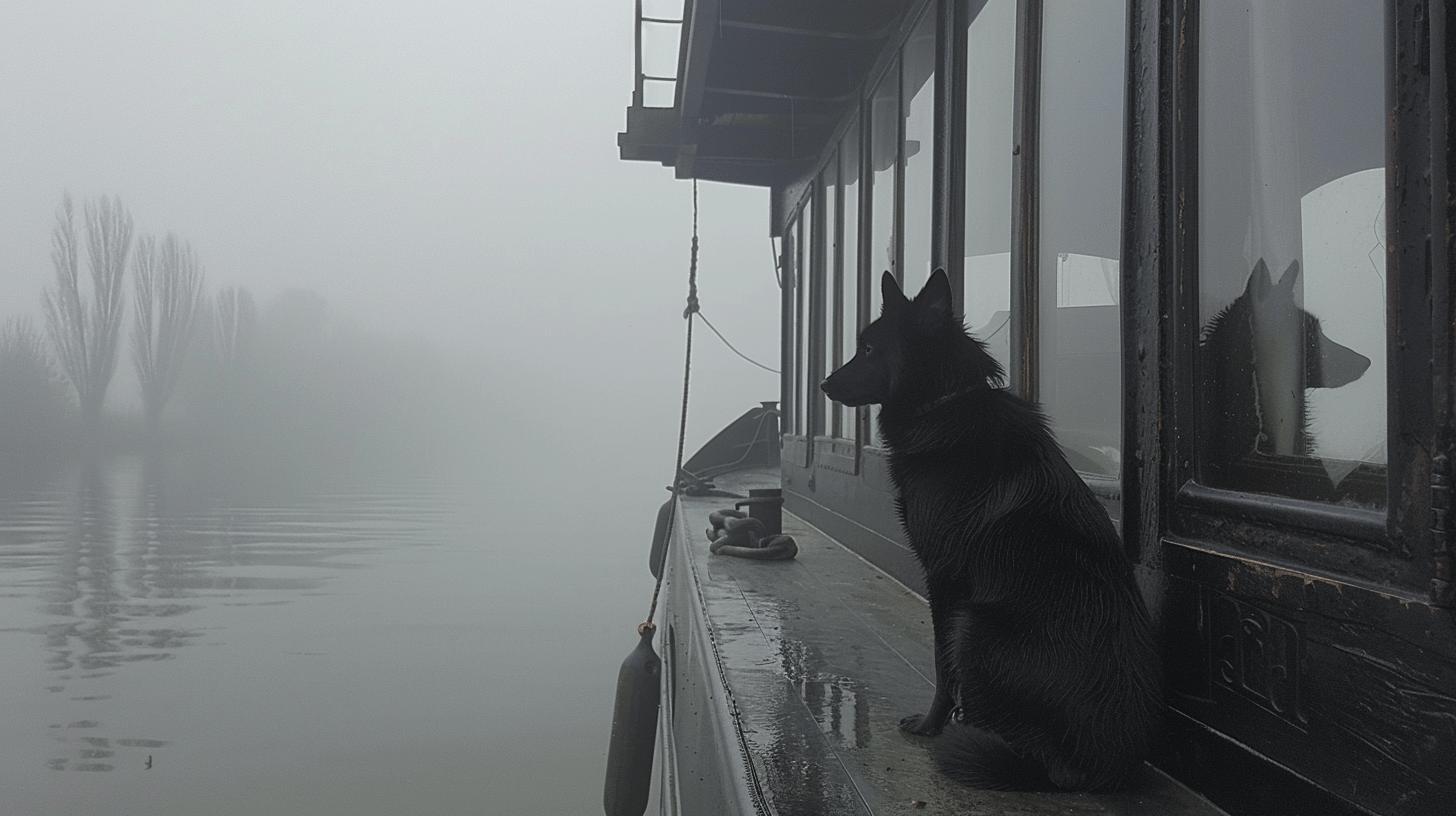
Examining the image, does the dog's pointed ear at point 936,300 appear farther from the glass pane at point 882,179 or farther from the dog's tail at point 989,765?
the glass pane at point 882,179

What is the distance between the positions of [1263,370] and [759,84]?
234 inches

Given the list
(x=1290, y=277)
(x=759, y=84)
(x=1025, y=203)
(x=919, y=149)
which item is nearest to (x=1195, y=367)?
(x=1290, y=277)

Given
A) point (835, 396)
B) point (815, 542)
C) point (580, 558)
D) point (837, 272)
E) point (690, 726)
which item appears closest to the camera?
point (835, 396)

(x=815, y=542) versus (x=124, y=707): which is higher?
(x=815, y=542)

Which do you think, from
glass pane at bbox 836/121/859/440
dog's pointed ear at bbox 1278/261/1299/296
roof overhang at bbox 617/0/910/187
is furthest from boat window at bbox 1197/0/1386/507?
glass pane at bbox 836/121/859/440

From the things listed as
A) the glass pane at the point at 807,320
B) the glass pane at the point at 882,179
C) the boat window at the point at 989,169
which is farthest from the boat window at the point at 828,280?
the boat window at the point at 989,169

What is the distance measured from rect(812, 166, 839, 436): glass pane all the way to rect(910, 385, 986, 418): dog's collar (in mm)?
5178

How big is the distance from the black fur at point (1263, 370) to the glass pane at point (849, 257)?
4.60m

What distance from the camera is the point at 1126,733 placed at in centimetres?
192

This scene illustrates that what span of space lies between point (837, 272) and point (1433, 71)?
6.23 m

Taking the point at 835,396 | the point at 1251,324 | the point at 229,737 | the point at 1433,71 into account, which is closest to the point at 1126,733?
the point at 1251,324

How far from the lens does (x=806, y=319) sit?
362 inches

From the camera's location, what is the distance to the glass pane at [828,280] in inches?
303

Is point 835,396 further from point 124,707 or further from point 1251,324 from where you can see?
point 124,707
